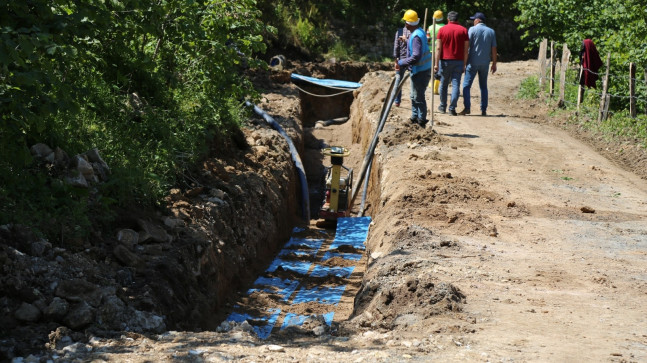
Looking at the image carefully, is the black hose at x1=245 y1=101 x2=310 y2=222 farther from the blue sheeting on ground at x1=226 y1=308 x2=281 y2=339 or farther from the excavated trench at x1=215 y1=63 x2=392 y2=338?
the blue sheeting on ground at x1=226 y1=308 x2=281 y2=339

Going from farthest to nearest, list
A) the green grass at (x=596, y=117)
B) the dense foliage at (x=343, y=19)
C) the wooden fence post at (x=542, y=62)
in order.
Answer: the dense foliage at (x=343, y=19) → the wooden fence post at (x=542, y=62) → the green grass at (x=596, y=117)

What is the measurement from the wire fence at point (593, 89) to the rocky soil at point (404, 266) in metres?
1.34

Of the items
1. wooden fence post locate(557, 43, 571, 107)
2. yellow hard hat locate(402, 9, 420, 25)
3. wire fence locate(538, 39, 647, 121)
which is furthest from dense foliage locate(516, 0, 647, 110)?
yellow hard hat locate(402, 9, 420, 25)

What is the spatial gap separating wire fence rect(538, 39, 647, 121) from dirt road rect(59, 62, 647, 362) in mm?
1423

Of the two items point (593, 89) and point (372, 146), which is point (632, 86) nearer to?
point (593, 89)

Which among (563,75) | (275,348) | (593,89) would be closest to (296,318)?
(275,348)

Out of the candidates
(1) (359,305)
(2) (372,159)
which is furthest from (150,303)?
(2) (372,159)

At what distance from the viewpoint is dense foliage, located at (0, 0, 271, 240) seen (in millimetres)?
6352

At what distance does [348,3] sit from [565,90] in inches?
552

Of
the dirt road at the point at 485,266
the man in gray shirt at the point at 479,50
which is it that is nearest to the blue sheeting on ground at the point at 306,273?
the dirt road at the point at 485,266

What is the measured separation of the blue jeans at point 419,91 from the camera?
44.4ft

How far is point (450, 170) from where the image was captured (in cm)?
1224

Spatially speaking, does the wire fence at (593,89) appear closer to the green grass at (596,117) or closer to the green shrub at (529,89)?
the green grass at (596,117)

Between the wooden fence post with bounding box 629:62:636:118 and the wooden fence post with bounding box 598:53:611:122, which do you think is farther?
the wooden fence post with bounding box 598:53:611:122
